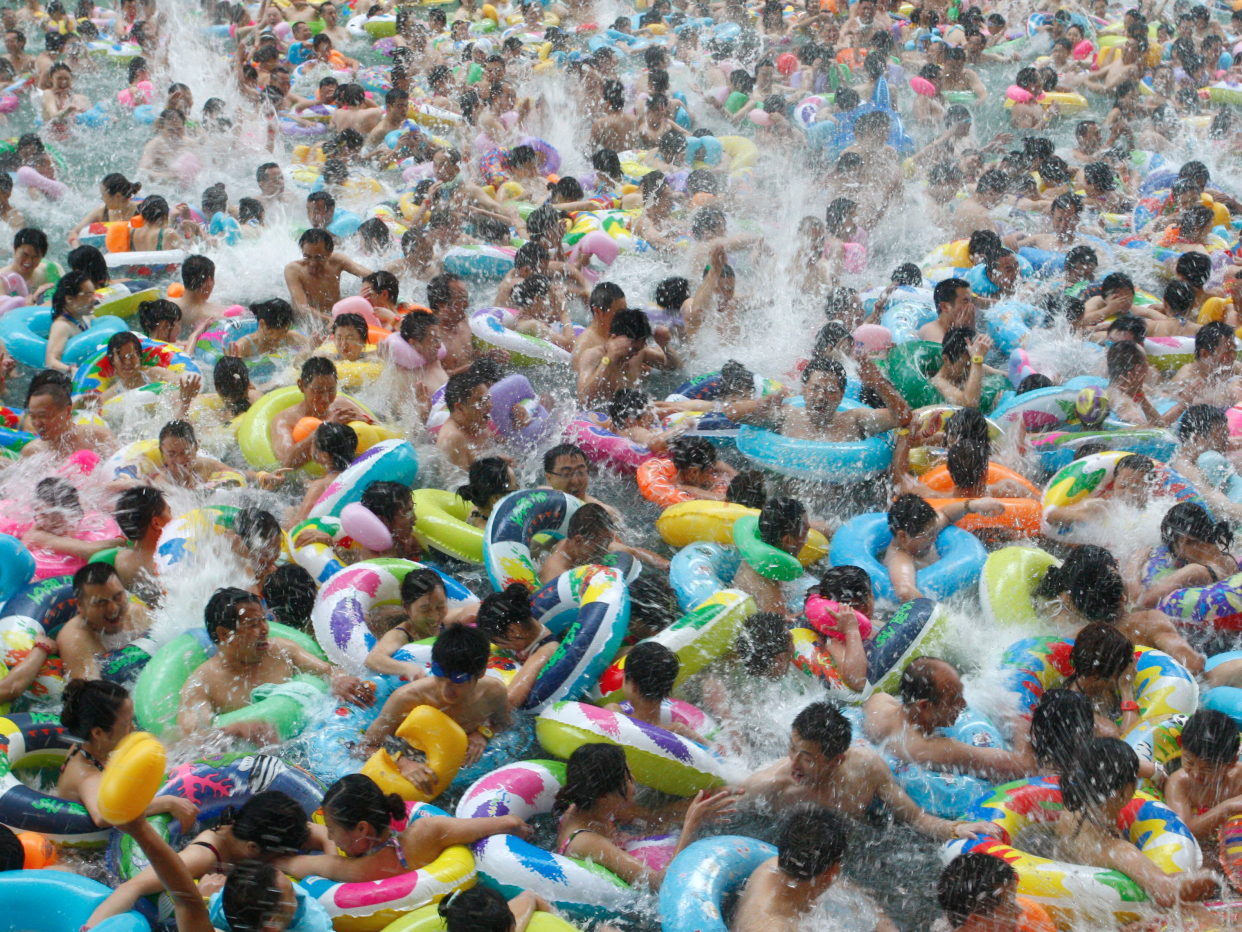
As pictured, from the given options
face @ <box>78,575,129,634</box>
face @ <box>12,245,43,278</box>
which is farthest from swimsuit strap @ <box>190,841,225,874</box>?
face @ <box>12,245,43,278</box>

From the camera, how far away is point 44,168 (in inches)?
462

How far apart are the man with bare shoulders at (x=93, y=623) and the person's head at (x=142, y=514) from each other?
22.0 inches

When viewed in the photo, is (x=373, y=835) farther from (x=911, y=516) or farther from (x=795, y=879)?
(x=911, y=516)

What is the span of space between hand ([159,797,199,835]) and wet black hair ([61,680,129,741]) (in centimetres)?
37

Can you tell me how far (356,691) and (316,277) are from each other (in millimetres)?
4753

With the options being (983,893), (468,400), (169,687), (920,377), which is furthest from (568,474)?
(983,893)

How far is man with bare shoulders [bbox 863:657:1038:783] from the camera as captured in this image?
480 cm

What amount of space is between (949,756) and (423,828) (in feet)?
7.43

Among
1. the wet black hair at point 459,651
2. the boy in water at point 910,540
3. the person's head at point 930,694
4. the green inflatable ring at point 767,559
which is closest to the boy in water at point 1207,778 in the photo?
the person's head at point 930,694

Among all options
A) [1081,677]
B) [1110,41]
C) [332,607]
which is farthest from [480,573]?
[1110,41]

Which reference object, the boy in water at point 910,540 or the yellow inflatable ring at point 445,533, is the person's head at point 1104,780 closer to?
the boy in water at point 910,540

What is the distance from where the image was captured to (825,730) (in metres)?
4.42

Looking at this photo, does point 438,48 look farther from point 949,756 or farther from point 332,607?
point 949,756

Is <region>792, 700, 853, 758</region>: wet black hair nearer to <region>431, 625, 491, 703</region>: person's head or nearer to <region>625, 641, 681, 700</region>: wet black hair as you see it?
<region>625, 641, 681, 700</region>: wet black hair
